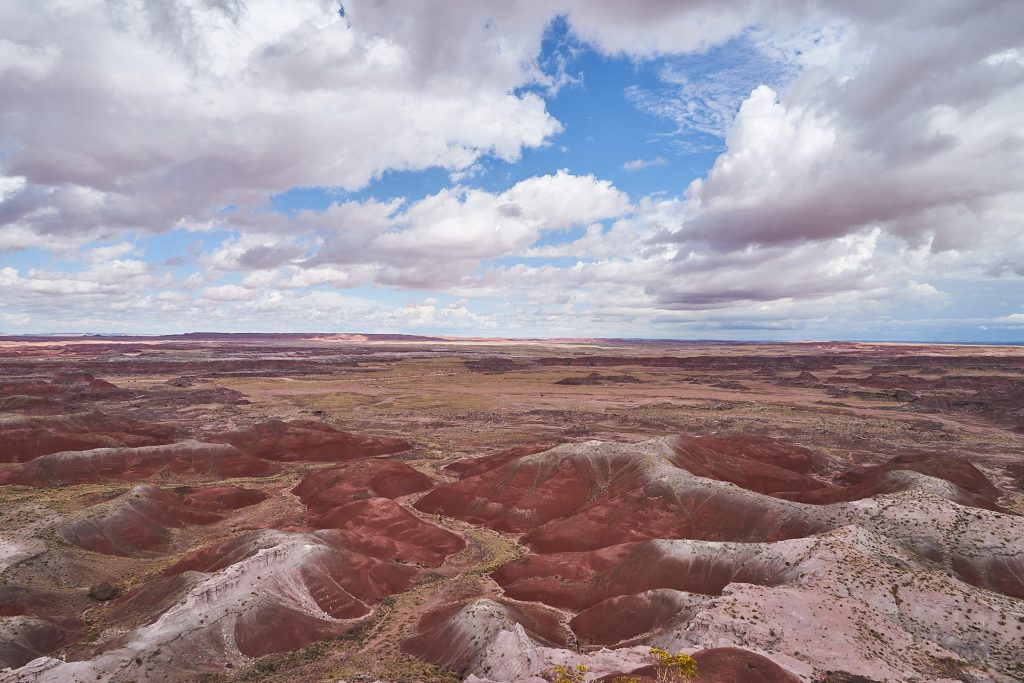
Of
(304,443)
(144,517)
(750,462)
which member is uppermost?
(750,462)

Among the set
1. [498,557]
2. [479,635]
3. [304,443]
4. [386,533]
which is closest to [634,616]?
[479,635]

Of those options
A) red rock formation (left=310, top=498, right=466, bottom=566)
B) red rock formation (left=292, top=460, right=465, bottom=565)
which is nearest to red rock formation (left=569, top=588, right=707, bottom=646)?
red rock formation (left=310, top=498, right=466, bottom=566)

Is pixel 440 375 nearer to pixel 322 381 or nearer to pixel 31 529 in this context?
pixel 322 381

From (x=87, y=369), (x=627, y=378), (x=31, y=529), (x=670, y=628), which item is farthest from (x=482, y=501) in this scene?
(x=87, y=369)

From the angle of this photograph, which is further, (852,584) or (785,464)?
(785,464)

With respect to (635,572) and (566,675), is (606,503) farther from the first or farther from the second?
(566,675)

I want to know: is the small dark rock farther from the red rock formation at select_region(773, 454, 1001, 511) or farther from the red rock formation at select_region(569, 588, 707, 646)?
the red rock formation at select_region(773, 454, 1001, 511)
